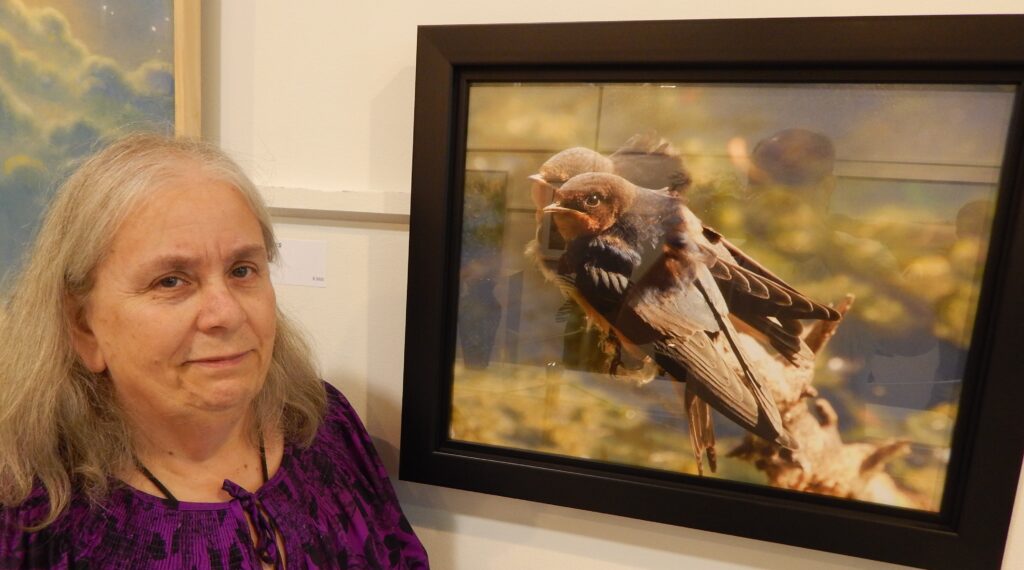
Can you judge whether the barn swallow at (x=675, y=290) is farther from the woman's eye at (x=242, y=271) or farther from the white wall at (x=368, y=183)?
the woman's eye at (x=242, y=271)

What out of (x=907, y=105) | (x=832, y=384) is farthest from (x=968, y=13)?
(x=832, y=384)

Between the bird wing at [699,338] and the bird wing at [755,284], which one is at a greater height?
the bird wing at [755,284]

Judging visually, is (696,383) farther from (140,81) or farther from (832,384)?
(140,81)

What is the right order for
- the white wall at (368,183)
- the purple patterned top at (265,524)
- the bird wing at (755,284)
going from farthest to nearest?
the white wall at (368,183) → the bird wing at (755,284) → the purple patterned top at (265,524)

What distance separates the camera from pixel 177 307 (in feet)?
2.08

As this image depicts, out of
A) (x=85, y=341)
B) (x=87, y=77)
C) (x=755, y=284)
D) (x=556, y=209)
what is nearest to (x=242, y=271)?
(x=85, y=341)

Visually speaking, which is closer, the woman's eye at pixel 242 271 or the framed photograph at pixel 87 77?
the woman's eye at pixel 242 271

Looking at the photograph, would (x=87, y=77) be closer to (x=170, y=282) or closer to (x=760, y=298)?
(x=170, y=282)

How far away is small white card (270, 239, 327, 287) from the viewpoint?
3.15 ft


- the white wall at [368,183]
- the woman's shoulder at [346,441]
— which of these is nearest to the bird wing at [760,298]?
the white wall at [368,183]

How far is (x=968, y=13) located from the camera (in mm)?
701

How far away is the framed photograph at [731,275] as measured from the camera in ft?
2.32

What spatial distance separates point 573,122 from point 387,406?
0.59 metres

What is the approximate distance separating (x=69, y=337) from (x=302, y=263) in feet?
1.17
